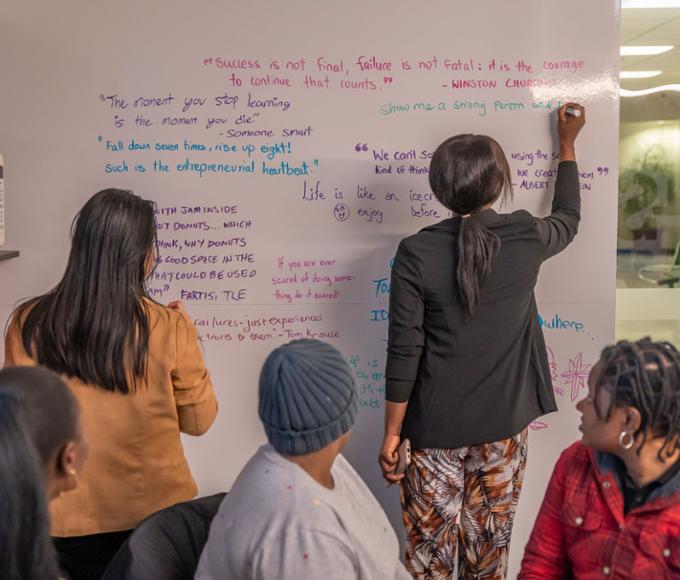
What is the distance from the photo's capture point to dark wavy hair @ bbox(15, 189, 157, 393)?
1.64 meters

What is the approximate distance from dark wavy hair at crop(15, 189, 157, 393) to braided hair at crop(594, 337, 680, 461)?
0.97 m

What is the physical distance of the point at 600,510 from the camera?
1.37 meters

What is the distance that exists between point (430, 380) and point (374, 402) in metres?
0.56

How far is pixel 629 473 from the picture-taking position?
1358mm

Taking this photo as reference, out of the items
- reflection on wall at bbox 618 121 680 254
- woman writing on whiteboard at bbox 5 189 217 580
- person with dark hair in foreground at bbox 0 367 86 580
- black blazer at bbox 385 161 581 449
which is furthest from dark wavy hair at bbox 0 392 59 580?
reflection on wall at bbox 618 121 680 254

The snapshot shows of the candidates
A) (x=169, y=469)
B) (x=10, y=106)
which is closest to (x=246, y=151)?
(x=10, y=106)

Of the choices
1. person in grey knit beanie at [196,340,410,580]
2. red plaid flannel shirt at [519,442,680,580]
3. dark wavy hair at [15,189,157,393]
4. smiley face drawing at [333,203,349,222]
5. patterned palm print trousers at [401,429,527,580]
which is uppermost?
smiley face drawing at [333,203,349,222]

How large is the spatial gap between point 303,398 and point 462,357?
0.89 metres

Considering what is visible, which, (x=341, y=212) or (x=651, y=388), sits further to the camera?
(x=341, y=212)

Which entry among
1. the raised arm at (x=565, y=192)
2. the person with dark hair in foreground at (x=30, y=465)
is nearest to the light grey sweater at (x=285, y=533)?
the person with dark hair in foreground at (x=30, y=465)

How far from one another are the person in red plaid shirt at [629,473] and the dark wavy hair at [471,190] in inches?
22.2

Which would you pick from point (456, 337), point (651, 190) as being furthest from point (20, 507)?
point (651, 190)

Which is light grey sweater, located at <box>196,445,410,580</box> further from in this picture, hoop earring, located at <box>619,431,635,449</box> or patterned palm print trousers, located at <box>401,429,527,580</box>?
patterned palm print trousers, located at <box>401,429,527,580</box>

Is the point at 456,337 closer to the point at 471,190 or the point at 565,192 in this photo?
the point at 471,190
